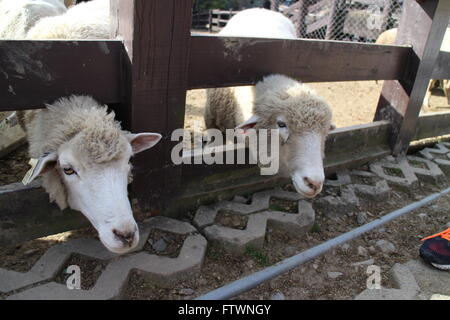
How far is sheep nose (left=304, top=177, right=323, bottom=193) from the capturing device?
2.11 meters

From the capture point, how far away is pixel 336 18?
8.79 meters

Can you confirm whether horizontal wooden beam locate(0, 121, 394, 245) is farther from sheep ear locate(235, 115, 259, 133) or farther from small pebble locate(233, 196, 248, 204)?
sheep ear locate(235, 115, 259, 133)

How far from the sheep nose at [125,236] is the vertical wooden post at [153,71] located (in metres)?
0.58

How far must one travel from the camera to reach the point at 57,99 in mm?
1765

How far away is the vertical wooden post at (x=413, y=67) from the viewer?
3287 millimetres

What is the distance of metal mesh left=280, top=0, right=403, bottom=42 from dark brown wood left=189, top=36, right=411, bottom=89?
6205 millimetres

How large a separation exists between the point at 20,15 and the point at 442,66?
4.24m

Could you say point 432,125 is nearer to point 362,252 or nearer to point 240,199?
point 362,252

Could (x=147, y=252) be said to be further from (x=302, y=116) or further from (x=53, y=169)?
(x=302, y=116)

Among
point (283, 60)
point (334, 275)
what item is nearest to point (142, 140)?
point (283, 60)

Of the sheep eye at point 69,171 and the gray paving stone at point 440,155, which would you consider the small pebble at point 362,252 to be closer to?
the sheep eye at point 69,171

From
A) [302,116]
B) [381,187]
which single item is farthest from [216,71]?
[381,187]

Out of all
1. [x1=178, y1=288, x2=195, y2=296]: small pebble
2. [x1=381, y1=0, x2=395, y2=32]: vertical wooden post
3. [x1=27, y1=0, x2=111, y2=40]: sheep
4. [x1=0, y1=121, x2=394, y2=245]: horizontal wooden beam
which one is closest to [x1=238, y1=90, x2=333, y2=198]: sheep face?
[x1=0, y1=121, x2=394, y2=245]: horizontal wooden beam

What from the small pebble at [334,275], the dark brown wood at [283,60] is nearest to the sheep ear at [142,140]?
the dark brown wood at [283,60]
